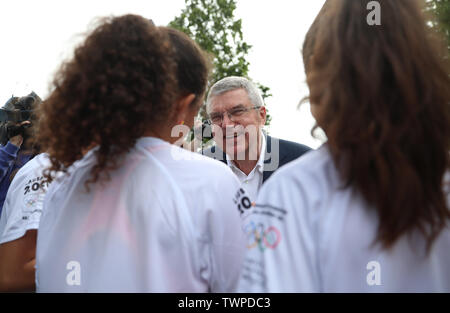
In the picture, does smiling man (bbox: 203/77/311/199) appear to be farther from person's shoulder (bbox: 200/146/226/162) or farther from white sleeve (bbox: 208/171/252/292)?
white sleeve (bbox: 208/171/252/292)

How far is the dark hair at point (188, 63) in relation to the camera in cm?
172

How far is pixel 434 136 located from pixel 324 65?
382mm

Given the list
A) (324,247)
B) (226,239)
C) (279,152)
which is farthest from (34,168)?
(279,152)

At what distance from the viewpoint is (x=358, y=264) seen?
1.26 m

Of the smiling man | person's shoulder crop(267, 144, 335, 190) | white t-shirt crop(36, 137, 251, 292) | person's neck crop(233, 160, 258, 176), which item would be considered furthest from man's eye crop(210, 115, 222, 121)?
person's shoulder crop(267, 144, 335, 190)

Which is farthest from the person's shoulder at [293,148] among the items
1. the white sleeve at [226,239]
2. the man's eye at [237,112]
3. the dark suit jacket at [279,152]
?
the white sleeve at [226,239]

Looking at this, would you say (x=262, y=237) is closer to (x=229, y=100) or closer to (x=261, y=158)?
(x=261, y=158)

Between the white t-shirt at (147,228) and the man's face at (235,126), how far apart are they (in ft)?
8.35

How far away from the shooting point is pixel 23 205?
2.18 meters

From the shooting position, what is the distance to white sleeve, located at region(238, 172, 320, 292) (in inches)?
49.4

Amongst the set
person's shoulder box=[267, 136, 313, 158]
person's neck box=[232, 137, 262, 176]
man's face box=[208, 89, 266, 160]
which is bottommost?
person's neck box=[232, 137, 262, 176]

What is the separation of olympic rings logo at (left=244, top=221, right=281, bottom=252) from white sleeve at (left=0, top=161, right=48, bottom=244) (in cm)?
121

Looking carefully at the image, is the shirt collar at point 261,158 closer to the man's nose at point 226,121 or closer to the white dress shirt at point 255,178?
the white dress shirt at point 255,178

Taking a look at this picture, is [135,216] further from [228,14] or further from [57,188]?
[228,14]
